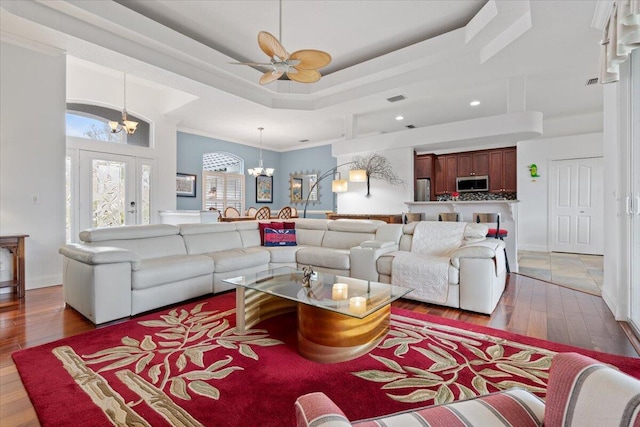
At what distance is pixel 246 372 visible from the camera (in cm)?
194

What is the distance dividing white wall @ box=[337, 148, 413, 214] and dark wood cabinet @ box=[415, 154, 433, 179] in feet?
4.82

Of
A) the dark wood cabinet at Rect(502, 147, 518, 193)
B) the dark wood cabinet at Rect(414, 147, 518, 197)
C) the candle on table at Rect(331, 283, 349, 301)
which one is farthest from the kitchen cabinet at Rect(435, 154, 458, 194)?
the candle on table at Rect(331, 283, 349, 301)

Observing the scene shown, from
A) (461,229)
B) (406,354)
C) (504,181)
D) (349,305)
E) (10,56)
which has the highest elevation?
(10,56)

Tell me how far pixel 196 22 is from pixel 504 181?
7.36 meters

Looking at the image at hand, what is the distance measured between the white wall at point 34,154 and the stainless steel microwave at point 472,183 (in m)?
8.27

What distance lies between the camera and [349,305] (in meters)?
2.09

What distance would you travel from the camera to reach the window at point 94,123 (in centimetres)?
553

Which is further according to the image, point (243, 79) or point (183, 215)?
point (183, 215)

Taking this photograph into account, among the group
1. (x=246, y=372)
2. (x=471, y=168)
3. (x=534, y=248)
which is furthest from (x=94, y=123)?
(x=534, y=248)

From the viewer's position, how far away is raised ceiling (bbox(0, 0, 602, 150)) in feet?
10.9

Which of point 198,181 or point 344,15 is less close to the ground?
point 344,15

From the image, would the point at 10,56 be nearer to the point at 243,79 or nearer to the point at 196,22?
the point at 196,22

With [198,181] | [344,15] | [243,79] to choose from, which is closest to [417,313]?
[344,15]

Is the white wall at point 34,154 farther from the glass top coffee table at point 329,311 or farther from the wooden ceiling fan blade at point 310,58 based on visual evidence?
the wooden ceiling fan blade at point 310,58
